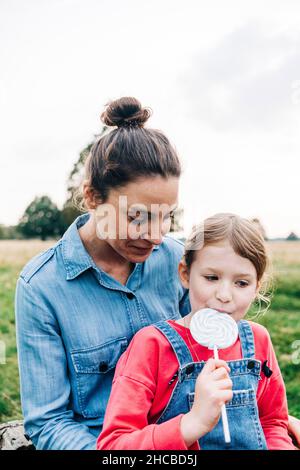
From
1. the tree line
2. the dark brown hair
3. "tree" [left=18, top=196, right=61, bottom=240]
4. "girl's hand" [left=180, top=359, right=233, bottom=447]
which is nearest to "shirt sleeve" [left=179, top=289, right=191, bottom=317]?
the dark brown hair

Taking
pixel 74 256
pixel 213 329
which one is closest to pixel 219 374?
pixel 213 329

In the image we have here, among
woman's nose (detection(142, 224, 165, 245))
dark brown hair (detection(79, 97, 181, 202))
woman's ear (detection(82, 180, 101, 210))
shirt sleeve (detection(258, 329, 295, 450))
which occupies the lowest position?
shirt sleeve (detection(258, 329, 295, 450))

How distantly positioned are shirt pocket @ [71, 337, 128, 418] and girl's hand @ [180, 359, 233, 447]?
43 cm

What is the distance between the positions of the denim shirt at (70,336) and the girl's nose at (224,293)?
366 millimetres

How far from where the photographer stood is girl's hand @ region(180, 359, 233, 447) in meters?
1.57

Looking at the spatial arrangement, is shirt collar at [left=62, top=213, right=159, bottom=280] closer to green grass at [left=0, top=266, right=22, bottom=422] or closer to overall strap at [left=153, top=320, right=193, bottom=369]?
overall strap at [left=153, top=320, right=193, bottom=369]

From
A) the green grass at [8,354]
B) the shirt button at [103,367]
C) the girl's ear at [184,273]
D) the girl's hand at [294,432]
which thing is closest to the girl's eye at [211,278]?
the girl's ear at [184,273]

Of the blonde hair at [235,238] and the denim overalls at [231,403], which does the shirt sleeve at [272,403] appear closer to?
the denim overalls at [231,403]

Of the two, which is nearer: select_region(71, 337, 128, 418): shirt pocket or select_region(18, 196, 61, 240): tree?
select_region(71, 337, 128, 418): shirt pocket

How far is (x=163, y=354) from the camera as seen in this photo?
1.79 meters

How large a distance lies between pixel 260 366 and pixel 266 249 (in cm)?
39

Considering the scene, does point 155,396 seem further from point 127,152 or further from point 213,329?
point 127,152

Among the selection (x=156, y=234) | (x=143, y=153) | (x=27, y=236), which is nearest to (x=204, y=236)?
(x=156, y=234)

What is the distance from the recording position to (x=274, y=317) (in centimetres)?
512
